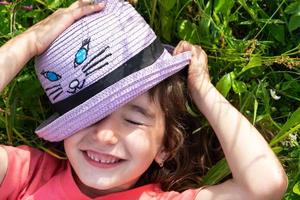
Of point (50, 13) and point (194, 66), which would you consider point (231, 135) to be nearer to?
point (194, 66)

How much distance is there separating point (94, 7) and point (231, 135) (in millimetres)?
559

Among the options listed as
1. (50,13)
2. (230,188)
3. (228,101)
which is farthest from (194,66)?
(50,13)

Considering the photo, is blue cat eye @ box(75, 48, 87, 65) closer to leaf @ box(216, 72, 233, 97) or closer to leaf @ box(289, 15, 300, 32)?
leaf @ box(216, 72, 233, 97)

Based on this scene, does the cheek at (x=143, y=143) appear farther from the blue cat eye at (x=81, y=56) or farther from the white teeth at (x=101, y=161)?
the blue cat eye at (x=81, y=56)

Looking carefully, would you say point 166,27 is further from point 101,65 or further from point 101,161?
point 101,161

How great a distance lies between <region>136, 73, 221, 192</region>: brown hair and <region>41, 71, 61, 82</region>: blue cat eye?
1.19 feet

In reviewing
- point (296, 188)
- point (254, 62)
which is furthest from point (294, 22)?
point (296, 188)

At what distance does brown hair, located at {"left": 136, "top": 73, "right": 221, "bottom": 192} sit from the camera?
244 cm

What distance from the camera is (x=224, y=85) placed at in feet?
8.13

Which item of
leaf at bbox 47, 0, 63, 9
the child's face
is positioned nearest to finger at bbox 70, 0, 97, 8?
leaf at bbox 47, 0, 63, 9

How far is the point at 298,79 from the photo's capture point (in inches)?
103

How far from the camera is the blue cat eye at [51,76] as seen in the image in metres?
2.29

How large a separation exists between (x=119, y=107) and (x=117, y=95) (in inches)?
2.0

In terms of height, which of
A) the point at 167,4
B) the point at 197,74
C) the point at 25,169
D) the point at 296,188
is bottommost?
Answer: the point at 296,188
